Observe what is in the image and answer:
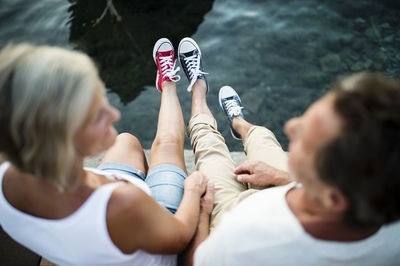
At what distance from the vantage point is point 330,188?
3.56ft

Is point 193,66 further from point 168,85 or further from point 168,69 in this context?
point 168,85

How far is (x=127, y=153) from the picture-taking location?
7.76 feet

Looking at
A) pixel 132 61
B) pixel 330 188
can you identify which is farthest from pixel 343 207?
pixel 132 61

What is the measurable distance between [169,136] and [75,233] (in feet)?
4.36

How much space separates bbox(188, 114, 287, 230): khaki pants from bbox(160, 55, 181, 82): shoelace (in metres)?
0.64

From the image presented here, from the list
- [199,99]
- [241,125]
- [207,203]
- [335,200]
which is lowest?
[241,125]

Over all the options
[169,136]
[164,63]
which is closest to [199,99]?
[164,63]

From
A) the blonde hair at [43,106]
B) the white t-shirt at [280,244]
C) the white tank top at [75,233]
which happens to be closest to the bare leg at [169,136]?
the white tank top at [75,233]

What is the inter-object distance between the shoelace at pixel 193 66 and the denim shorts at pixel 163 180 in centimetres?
147

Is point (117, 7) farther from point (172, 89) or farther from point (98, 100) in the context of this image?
point (98, 100)

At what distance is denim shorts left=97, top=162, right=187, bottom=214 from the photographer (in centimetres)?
201

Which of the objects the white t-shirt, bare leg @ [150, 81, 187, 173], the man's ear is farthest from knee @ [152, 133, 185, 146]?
the man's ear

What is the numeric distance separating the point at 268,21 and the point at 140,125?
2448mm

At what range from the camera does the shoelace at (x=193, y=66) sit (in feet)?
11.5
